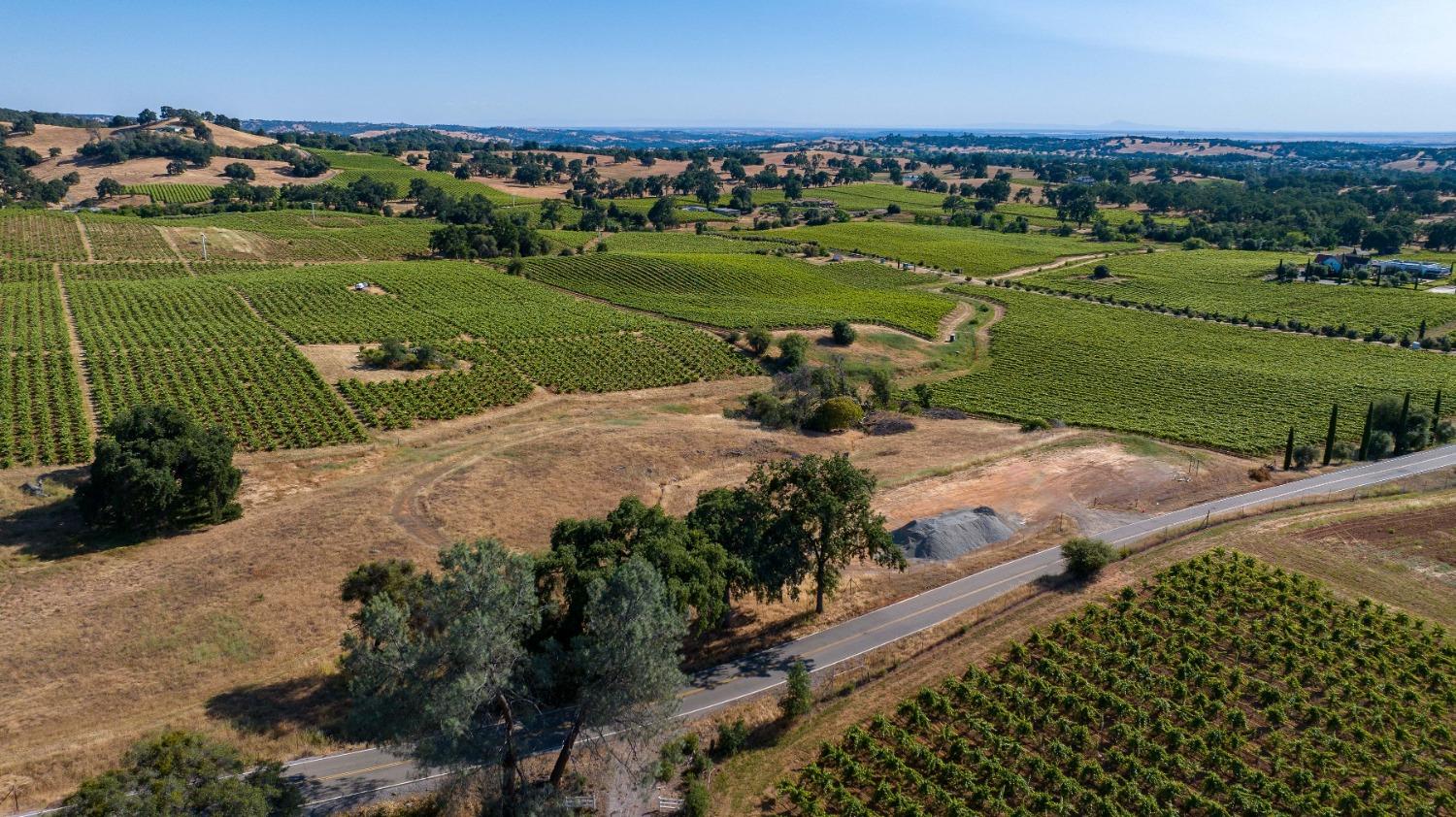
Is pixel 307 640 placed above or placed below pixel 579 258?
below

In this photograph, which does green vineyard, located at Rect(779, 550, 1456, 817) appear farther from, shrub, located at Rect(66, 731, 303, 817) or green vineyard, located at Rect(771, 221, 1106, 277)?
green vineyard, located at Rect(771, 221, 1106, 277)

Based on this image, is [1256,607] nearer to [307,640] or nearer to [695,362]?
[307,640]

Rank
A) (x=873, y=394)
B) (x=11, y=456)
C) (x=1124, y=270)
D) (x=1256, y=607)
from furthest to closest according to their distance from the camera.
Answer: (x=1124, y=270) → (x=873, y=394) → (x=11, y=456) → (x=1256, y=607)

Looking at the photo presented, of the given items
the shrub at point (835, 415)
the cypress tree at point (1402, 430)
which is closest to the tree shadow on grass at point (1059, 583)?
the shrub at point (835, 415)

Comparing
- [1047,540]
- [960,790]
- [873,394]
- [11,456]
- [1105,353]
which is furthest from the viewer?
[1105,353]

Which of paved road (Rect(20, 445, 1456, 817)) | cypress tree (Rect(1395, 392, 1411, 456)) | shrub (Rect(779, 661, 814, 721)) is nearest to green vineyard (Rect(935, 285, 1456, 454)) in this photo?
cypress tree (Rect(1395, 392, 1411, 456))

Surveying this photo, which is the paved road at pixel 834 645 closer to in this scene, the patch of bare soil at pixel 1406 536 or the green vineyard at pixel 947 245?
the patch of bare soil at pixel 1406 536

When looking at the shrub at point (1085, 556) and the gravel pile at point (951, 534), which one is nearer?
the shrub at point (1085, 556)

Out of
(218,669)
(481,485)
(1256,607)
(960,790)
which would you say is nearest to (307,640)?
(218,669)
